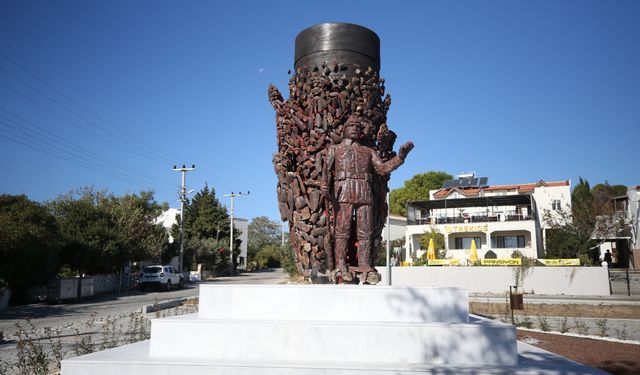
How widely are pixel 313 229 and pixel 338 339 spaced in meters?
3.24

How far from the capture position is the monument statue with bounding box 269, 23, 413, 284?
762 centimetres

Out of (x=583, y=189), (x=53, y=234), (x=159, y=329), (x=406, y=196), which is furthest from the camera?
(x=406, y=196)

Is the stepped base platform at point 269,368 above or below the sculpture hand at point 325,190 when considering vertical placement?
below

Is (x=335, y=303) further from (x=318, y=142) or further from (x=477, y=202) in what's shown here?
(x=477, y=202)

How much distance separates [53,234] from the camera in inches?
859

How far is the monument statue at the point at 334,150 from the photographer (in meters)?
7.62

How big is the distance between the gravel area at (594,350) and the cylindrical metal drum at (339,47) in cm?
623

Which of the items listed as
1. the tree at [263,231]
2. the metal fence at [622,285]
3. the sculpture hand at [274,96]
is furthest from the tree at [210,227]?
the sculpture hand at [274,96]

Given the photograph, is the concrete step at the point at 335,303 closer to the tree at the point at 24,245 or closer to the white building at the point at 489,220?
the tree at the point at 24,245

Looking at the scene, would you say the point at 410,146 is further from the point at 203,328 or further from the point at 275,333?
the point at 203,328

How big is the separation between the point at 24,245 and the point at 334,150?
16780mm

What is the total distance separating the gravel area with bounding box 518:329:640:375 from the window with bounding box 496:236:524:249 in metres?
27.0

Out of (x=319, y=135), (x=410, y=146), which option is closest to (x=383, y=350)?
(x=410, y=146)

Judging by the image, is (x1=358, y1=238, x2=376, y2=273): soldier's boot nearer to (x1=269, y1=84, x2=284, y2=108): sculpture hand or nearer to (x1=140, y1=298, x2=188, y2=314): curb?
(x1=269, y1=84, x2=284, y2=108): sculpture hand
